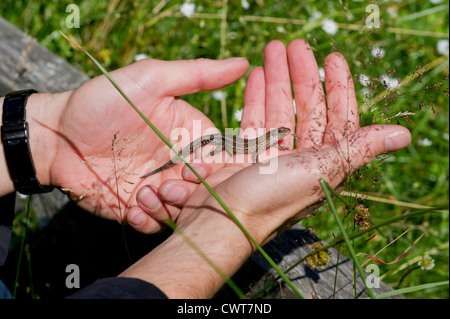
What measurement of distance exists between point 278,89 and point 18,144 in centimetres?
200

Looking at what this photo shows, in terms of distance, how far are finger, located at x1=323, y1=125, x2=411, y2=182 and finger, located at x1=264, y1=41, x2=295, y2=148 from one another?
3.61 feet

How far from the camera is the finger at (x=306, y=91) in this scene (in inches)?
111

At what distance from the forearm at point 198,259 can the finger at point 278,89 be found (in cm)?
119

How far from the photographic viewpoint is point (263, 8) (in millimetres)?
4414

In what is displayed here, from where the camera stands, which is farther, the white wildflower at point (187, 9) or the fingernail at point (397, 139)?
the white wildflower at point (187, 9)

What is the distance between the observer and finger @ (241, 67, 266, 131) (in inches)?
123

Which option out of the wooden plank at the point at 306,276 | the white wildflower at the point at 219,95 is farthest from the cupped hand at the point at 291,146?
the white wildflower at the point at 219,95

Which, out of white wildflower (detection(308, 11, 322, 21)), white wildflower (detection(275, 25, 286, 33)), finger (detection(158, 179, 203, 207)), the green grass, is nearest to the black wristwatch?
finger (detection(158, 179, 203, 207))

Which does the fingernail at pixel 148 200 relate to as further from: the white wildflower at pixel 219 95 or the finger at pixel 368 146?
the white wildflower at pixel 219 95

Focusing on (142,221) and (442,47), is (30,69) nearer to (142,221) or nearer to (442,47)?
(142,221)

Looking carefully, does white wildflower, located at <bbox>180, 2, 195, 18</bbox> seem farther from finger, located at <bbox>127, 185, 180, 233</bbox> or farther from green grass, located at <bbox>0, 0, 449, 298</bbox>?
finger, located at <bbox>127, 185, 180, 233</bbox>
